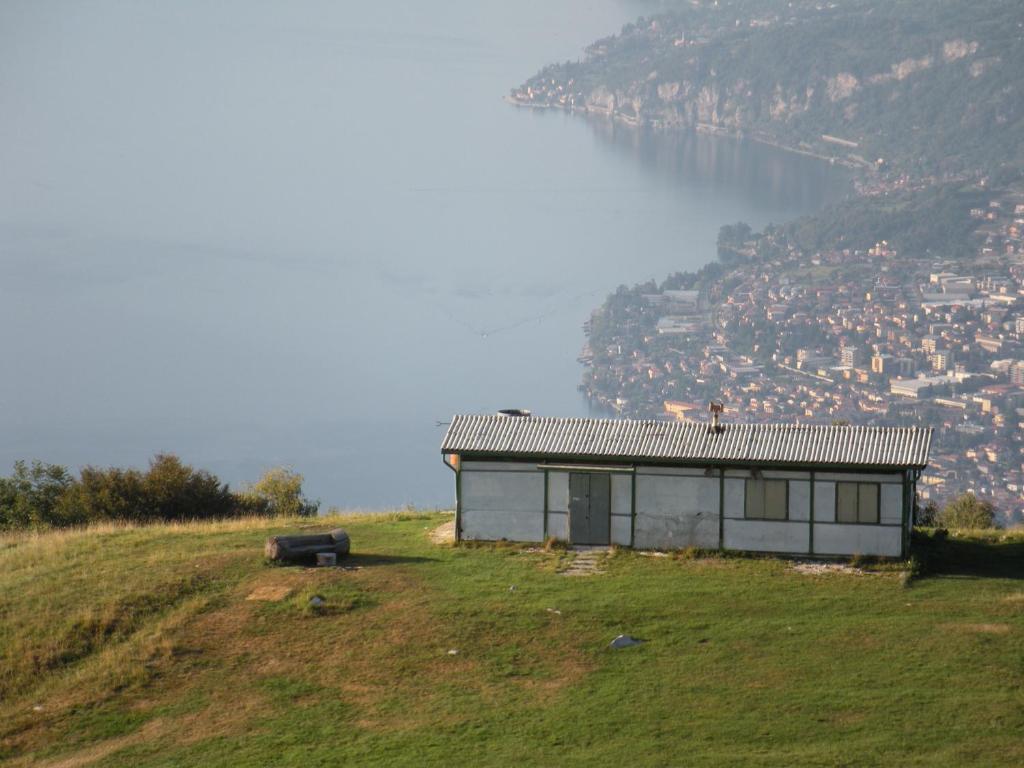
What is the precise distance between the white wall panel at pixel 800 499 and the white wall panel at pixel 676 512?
152 cm

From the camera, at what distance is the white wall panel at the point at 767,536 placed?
99.0 ft

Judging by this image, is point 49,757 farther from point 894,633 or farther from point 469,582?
point 894,633

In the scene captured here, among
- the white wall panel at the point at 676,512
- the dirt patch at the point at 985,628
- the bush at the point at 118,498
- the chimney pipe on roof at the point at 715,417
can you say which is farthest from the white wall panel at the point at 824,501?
the bush at the point at 118,498

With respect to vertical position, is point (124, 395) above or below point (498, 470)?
below

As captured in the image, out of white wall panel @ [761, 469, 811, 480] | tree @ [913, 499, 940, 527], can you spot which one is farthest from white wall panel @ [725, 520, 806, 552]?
tree @ [913, 499, 940, 527]

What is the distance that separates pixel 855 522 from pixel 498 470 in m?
7.22

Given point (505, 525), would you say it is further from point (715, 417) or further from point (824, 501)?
point (824, 501)

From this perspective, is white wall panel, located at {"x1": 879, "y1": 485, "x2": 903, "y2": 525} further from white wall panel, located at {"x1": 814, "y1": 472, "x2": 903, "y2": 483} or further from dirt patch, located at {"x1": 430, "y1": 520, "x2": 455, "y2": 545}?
dirt patch, located at {"x1": 430, "y1": 520, "x2": 455, "y2": 545}

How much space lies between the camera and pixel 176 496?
134 feet

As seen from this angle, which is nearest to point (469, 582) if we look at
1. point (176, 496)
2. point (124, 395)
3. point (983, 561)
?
point (983, 561)

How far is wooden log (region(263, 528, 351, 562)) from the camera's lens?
30.0 m

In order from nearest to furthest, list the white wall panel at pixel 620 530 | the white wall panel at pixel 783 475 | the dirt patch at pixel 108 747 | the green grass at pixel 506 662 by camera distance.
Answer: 1. the green grass at pixel 506 662
2. the dirt patch at pixel 108 747
3. the white wall panel at pixel 783 475
4. the white wall panel at pixel 620 530

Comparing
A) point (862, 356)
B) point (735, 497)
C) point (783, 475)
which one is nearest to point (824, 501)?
point (783, 475)

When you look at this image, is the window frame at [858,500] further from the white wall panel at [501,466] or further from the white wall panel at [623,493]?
the white wall panel at [501,466]
